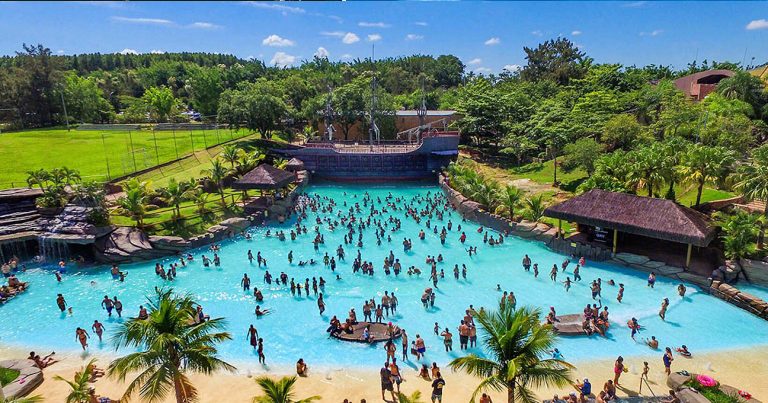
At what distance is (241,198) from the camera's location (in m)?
38.2

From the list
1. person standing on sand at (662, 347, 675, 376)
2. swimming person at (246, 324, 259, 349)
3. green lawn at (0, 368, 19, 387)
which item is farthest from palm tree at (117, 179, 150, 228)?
person standing on sand at (662, 347, 675, 376)

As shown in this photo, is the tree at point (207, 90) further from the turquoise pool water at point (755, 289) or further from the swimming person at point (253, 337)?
the turquoise pool water at point (755, 289)

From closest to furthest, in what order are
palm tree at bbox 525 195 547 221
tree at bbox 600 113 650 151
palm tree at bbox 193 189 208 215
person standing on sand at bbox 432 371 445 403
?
1. person standing on sand at bbox 432 371 445 403
2. palm tree at bbox 525 195 547 221
3. palm tree at bbox 193 189 208 215
4. tree at bbox 600 113 650 151

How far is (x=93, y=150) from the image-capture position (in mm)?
48438

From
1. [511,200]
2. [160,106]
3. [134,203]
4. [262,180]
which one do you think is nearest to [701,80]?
[511,200]

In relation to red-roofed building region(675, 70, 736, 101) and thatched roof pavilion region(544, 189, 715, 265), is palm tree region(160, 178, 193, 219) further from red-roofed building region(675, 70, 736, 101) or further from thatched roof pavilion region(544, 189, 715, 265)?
red-roofed building region(675, 70, 736, 101)

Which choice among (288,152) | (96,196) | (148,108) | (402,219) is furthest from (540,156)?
(148,108)

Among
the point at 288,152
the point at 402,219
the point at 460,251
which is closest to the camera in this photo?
the point at 460,251

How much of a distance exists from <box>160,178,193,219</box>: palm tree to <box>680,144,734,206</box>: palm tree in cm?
3237

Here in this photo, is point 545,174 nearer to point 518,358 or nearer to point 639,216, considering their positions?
point 639,216

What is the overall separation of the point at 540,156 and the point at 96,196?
38.7 m

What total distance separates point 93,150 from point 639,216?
5152cm

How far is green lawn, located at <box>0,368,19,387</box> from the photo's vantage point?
630 inches

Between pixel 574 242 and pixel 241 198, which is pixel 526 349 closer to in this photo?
pixel 574 242
